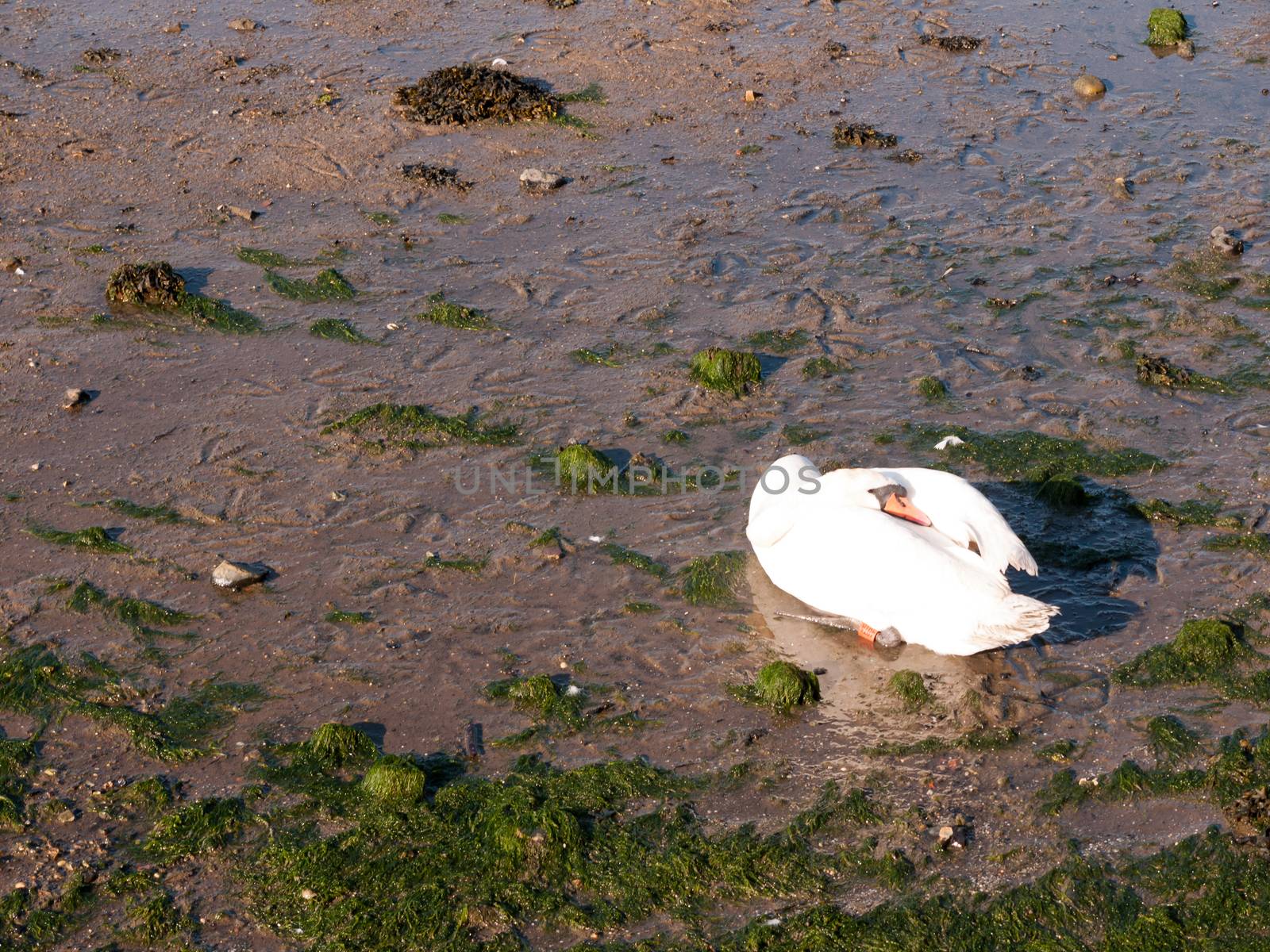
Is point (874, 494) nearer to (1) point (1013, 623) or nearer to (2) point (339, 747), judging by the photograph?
(1) point (1013, 623)

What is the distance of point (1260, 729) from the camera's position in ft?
21.3

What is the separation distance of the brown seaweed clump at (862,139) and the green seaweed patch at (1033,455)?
4.75 meters

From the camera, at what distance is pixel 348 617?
7.20 m

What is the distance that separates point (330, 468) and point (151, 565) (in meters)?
1.38

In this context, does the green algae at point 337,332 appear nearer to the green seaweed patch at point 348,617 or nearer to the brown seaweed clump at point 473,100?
the green seaweed patch at point 348,617

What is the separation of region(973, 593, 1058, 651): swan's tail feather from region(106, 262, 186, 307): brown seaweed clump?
706 cm

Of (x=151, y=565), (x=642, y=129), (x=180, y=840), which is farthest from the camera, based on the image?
(x=642, y=129)

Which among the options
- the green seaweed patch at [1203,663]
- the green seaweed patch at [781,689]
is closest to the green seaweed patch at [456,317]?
the green seaweed patch at [781,689]

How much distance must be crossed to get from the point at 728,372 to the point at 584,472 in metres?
1.55

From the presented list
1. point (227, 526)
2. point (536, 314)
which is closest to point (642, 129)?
point (536, 314)

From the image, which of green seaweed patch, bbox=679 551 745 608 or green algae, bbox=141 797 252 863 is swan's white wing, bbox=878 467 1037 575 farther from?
green algae, bbox=141 797 252 863

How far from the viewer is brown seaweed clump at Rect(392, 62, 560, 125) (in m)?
12.8

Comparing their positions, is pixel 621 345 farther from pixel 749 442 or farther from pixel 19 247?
pixel 19 247

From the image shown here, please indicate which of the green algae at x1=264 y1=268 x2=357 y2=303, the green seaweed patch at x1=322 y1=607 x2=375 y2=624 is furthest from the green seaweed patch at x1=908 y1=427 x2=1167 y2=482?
the green algae at x1=264 y1=268 x2=357 y2=303
